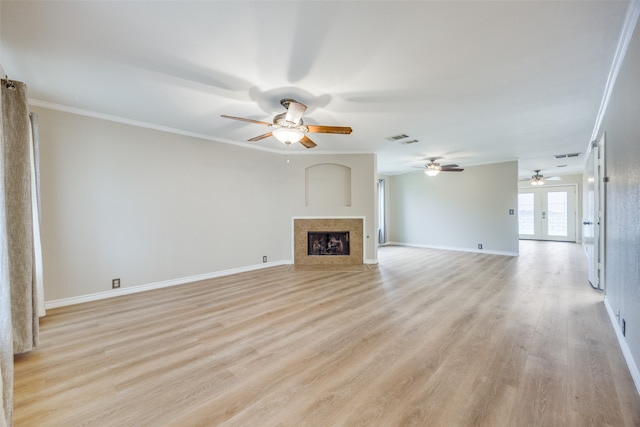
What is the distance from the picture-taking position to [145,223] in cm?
408

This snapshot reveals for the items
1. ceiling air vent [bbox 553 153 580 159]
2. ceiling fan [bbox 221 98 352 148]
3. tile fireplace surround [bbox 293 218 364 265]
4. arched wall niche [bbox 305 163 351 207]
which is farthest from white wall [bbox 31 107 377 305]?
ceiling air vent [bbox 553 153 580 159]

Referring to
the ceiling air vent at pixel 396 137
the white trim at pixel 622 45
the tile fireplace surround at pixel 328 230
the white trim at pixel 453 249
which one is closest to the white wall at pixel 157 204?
the tile fireplace surround at pixel 328 230

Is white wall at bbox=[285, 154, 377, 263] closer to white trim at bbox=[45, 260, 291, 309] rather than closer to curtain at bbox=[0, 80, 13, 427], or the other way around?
white trim at bbox=[45, 260, 291, 309]

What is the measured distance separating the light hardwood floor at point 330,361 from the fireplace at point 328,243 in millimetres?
2174

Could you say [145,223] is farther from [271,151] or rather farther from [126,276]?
Result: [271,151]

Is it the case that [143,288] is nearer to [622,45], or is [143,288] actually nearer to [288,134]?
[288,134]

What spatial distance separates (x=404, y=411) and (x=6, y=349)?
240cm

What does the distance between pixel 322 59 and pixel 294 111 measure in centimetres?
64

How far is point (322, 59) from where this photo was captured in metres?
2.33

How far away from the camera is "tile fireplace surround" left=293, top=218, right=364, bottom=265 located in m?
5.98

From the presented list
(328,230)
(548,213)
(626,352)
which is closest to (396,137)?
(328,230)

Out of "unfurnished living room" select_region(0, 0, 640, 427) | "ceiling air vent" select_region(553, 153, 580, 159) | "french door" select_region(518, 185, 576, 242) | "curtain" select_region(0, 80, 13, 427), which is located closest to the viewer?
"curtain" select_region(0, 80, 13, 427)

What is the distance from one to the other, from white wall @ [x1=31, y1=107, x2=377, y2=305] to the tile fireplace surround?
0.18 meters

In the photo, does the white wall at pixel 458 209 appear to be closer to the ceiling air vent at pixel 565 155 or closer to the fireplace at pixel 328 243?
the ceiling air vent at pixel 565 155
